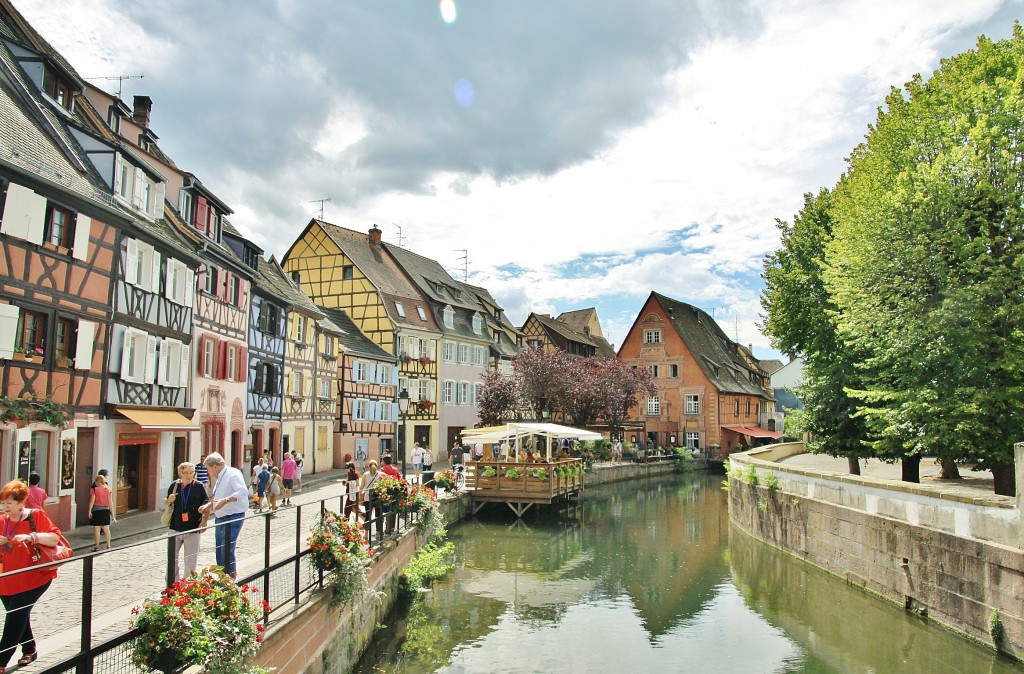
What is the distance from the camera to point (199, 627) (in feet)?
19.6

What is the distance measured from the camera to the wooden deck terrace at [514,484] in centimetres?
2769

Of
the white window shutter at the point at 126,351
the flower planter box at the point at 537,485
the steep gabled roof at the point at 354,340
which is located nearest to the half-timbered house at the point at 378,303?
the steep gabled roof at the point at 354,340

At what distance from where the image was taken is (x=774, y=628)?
14.7 metres

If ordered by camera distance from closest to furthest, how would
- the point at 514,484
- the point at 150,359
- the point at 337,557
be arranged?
the point at 337,557
the point at 150,359
the point at 514,484

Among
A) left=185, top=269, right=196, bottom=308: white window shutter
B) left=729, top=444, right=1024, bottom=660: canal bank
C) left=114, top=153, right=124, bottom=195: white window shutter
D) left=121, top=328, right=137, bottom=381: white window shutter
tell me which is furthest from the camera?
left=185, top=269, right=196, bottom=308: white window shutter

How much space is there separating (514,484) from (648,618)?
1277cm

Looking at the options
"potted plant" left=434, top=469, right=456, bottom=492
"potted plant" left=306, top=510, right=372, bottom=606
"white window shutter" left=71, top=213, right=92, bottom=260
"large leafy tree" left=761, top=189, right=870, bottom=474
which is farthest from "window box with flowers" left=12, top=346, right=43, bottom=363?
"large leafy tree" left=761, top=189, right=870, bottom=474

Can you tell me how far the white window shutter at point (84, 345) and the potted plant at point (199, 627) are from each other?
1212 centimetres

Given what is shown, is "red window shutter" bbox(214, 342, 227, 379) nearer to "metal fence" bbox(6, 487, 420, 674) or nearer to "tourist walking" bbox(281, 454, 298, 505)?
"tourist walking" bbox(281, 454, 298, 505)

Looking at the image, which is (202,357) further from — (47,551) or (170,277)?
(47,551)

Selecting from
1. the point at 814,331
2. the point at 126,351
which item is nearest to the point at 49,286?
the point at 126,351

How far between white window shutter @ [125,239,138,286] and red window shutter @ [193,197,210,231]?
19.8 ft

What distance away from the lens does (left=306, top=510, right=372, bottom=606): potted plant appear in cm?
992

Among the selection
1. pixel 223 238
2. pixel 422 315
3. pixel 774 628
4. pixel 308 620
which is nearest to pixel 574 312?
pixel 422 315
